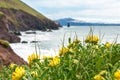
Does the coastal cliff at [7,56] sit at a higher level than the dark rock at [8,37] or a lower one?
higher

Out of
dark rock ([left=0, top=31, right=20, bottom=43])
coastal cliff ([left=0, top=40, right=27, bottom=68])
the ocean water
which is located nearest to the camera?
the ocean water

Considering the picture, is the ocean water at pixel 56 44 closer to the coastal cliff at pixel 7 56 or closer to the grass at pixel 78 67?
the grass at pixel 78 67

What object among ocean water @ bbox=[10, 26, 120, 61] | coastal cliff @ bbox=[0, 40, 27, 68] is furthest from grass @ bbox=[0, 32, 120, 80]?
coastal cliff @ bbox=[0, 40, 27, 68]

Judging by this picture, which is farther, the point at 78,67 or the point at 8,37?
the point at 8,37

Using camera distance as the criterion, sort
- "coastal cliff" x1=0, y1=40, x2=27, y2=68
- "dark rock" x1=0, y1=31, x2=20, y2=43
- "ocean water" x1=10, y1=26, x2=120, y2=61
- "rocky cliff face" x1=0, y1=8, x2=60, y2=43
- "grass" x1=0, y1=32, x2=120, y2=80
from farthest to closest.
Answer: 1. "rocky cliff face" x1=0, y1=8, x2=60, y2=43
2. "dark rock" x1=0, y1=31, x2=20, y2=43
3. "coastal cliff" x1=0, y1=40, x2=27, y2=68
4. "ocean water" x1=10, y1=26, x2=120, y2=61
5. "grass" x1=0, y1=32, x2=120, y2=80

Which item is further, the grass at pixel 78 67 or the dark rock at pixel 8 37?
the dark rock at pixel 8 37

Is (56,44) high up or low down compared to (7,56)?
down

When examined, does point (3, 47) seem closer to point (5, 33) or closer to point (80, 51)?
point (80, 51)

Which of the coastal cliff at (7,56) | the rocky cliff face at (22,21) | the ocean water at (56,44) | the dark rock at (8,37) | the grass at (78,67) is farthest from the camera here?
→ the rocky cliff face at (22,21)

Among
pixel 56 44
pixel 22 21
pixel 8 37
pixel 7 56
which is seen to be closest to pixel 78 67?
pixel 7 56

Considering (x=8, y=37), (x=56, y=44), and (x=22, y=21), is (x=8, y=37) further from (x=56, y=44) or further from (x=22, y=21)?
(x=22, y=21)

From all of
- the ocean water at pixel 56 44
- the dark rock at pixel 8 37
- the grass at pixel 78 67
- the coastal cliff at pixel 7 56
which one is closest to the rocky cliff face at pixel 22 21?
the dark rock at pixel 8 37

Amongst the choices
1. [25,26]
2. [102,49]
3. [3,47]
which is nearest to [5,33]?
[3,47]

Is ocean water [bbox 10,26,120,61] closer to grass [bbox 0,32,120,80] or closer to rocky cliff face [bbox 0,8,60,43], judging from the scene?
grass [bbox 0,32,120,80]
